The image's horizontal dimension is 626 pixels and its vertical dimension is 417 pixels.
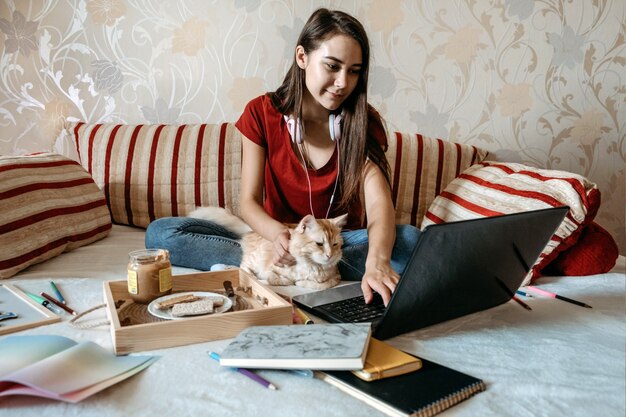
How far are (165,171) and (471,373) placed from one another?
A: 1426 mm

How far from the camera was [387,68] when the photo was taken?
2135 millimetres

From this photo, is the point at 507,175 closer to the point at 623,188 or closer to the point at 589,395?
the point at 623,188

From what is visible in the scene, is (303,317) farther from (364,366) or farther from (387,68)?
(387,68)

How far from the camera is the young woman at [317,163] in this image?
1.41 metres

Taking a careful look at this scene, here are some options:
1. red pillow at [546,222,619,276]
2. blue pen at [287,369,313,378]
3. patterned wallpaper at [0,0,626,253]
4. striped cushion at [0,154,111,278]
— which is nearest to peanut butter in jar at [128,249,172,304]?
blue pen at [287,369,313,378]

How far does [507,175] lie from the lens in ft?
5.60

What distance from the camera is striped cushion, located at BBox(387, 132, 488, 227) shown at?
77.1 inches

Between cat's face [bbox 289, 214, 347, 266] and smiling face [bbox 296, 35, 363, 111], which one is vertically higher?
smiling face [bbox 296, 35, 363, 111]

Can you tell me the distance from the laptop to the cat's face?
18 centimetres

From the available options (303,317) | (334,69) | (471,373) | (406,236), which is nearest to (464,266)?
(471,373)

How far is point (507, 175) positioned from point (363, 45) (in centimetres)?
68

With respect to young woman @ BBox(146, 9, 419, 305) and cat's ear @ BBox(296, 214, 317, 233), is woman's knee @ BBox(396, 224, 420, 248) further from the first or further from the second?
cat's ear @ BBox(296, 214, 317, 233)

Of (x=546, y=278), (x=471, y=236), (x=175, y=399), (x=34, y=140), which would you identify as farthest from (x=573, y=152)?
(x=34, y=140)

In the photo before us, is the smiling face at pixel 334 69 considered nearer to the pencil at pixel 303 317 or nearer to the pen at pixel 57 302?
the pencil at pixel 303 317
